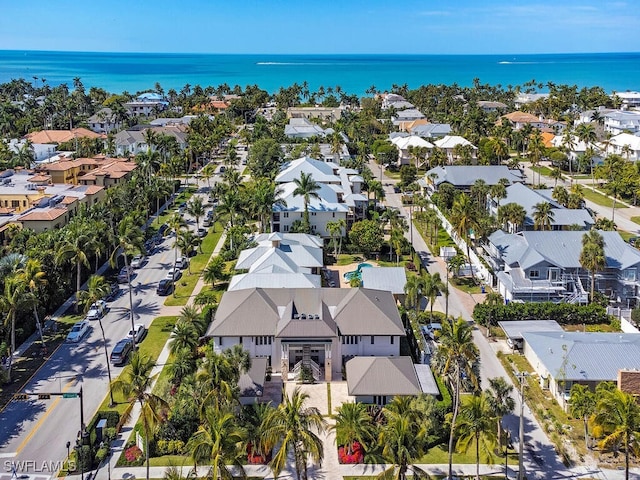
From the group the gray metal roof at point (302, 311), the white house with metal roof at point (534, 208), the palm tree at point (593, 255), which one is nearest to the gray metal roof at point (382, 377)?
the gray metal roof at point (302, 311)

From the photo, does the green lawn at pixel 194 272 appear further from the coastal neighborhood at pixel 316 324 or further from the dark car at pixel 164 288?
the dark car at pixel 164 288

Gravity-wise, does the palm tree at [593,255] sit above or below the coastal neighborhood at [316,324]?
above

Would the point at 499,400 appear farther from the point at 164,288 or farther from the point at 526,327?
the point at 164,288

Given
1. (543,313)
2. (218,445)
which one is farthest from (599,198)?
(218,445)

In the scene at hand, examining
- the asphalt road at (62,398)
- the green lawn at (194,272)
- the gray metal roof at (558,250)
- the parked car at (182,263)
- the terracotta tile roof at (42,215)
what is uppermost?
the gray metal roof at (558,250)

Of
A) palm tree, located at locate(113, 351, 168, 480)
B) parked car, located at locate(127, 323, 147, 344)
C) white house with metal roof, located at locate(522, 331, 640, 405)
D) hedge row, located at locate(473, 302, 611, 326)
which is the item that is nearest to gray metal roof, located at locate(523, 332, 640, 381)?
white house with metal roof, located at locate(522, 331, 640, 405)

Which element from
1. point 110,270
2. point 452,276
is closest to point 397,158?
point 452,276

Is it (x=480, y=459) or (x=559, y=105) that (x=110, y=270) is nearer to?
(x=480, y=459)
